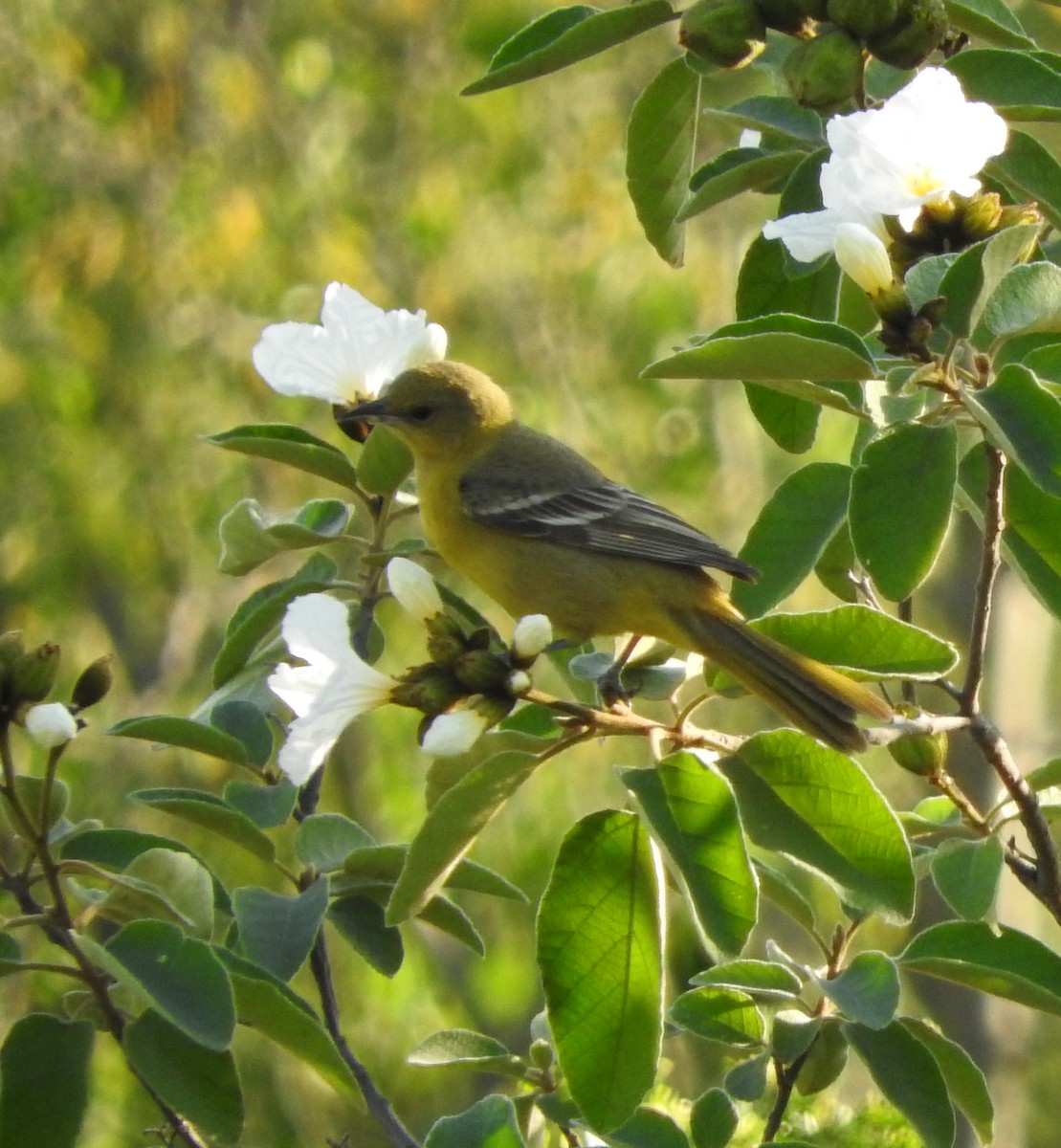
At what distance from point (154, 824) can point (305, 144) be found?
5138 millimetres

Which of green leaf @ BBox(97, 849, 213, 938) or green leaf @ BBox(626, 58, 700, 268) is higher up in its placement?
green leaf @ BBox(626, 58, 700, 268)

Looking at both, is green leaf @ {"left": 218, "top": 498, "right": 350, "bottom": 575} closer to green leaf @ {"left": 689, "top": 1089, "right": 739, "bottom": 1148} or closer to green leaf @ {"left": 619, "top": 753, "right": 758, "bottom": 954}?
green leaf @ {"left": 619, "top": 753, "right": 758, "bottom": 954}

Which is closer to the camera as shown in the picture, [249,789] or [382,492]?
[249,789]

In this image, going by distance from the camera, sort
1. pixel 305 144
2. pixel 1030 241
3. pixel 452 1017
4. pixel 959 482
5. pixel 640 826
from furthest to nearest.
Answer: pixel 305 144 < pixel 452 1017 < pixel 959 482 < pixel 640 826 < pixel 1030 241

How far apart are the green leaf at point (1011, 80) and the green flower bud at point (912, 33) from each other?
159 millimetres

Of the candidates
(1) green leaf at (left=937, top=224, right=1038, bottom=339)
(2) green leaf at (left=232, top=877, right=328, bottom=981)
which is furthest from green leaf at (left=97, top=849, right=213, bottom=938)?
(1) green leaf at (left=937, top=224, right=1038, bottom=339)

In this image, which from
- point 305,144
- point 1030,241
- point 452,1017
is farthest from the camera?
point 305,144

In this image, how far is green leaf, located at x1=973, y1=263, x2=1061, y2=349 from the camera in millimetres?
2311

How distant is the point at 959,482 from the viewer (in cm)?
284

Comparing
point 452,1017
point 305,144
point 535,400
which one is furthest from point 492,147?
point 452,1017

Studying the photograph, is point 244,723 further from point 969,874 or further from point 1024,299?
point 1024,299

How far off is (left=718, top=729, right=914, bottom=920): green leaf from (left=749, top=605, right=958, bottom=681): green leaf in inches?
5.6

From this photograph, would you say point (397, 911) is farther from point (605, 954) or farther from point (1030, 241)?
point (1030, 241)

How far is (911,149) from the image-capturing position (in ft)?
7.95
